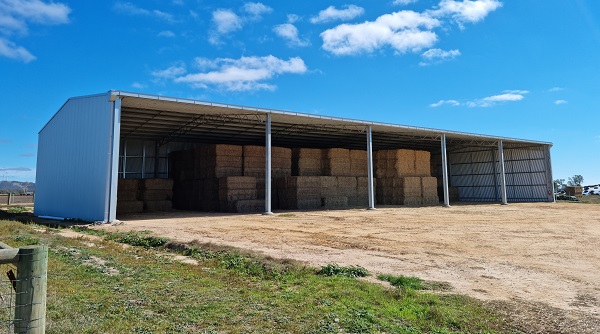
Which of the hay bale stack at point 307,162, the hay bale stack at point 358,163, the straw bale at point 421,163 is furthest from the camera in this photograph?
the straw bale at point 421,163

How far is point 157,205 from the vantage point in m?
28.4

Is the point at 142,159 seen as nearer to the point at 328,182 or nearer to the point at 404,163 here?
the point at 328,182

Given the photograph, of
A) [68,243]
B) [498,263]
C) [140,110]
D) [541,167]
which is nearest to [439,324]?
[498,263]

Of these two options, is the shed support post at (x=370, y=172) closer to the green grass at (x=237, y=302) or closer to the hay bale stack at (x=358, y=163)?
the hay bale stack at (x=358, y=163)

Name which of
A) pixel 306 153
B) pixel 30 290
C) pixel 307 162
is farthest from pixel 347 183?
pixel 30 290

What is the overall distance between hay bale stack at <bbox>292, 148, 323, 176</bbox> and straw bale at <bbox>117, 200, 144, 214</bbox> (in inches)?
446

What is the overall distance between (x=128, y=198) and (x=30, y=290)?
84.7ft

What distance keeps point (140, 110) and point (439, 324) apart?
23186 millimetres

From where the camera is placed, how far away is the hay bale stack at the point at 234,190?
83.3ft

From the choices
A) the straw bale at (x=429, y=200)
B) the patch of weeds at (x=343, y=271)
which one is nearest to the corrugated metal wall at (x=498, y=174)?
the straw bale at (x=429, y=200)

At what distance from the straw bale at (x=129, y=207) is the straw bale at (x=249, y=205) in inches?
285

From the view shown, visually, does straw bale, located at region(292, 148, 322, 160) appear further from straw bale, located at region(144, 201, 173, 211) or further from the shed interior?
straw bale, located at region(144, 201, 173, 211)

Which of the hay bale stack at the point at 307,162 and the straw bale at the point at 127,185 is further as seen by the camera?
the hay bale stack at the point at 307,162

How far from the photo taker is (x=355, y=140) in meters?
37.3
